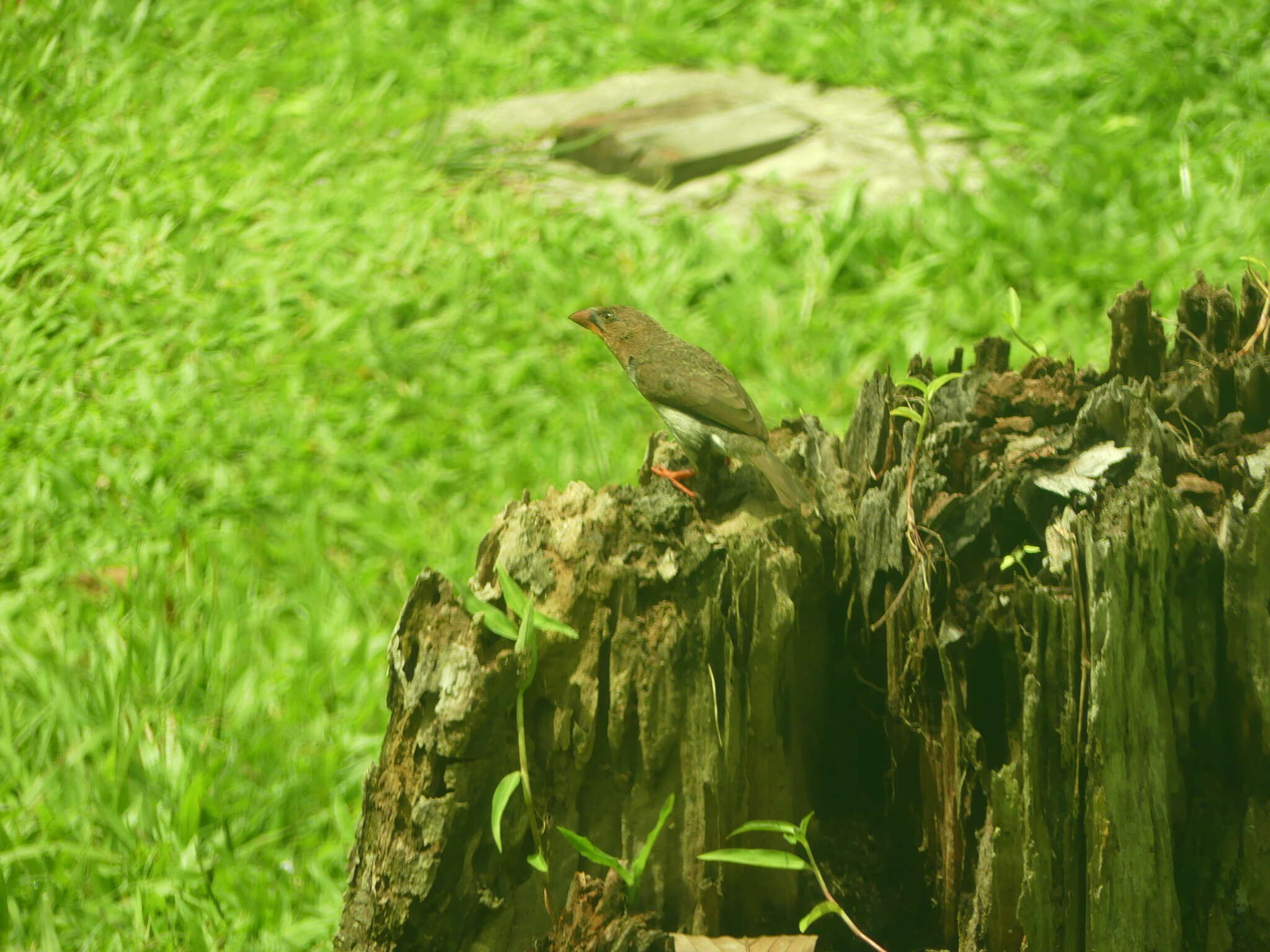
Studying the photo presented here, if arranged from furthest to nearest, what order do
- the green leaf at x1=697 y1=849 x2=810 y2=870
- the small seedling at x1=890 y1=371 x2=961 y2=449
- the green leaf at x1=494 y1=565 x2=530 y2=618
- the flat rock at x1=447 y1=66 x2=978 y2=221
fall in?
1. the flat rock at x1=447 y1=66 x2=978 y2=221
2. the small seedling at x1=890 y1=371 x2=961 y2=449
3. the green leaf at x1=494 y1=565 x2=530 y2=618
4. the green leaf at x1=697 y1=849 x2=810 y2=870

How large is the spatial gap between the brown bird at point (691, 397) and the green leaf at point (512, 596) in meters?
0.46

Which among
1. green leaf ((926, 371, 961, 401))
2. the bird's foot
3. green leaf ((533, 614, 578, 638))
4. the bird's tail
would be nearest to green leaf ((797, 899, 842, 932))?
green leaf ((533, 614, 578, 638))

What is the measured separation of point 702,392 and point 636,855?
3.88 ft

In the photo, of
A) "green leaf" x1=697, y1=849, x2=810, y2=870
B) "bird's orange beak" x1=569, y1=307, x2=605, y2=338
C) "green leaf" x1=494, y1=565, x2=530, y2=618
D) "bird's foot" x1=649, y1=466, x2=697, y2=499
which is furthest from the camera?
"bird's orange beak" x1=569, y1=307, x2=605, y2=338

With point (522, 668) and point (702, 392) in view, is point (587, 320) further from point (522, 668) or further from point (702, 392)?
point (522, 668)

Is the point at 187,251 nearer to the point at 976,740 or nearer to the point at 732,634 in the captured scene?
the point at 732,634

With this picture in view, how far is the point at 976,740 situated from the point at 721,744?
0.48m

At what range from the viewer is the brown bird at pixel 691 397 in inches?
108

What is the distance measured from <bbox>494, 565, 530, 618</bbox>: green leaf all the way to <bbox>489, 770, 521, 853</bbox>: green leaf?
297 millimetres

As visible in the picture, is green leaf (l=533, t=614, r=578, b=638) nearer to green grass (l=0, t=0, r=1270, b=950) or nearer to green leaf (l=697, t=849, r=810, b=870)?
green leaf (l=697, t=849, r=810, b=870)

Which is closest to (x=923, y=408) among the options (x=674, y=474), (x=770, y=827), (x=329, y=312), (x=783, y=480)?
(x=783, y=480)

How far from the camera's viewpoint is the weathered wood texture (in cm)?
230

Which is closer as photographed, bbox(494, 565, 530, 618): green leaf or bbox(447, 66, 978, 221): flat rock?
bbox(494, 565, 530, 618): green leaf

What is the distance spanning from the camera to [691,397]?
10.4ft
